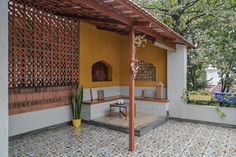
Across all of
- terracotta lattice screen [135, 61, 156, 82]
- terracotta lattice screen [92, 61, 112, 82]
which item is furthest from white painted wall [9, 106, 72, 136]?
terracotta lattice screen [135, 61, 156, 82]

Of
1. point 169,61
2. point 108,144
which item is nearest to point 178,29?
point 169,61

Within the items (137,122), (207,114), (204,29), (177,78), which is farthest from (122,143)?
(204,29)

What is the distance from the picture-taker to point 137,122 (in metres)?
6.67

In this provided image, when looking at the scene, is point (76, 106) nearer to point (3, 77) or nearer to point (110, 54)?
point (110, 54)

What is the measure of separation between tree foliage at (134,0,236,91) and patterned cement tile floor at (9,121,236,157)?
2856mm

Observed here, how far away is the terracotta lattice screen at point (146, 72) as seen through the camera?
8.66m

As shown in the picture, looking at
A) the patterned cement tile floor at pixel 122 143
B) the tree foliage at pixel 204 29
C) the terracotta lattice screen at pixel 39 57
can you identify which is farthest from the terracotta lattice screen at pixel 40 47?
the tree foliage at pixel 204 29

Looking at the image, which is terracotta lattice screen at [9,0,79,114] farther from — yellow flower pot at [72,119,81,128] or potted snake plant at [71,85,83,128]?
yellow flower pot at [72,119,81,128]

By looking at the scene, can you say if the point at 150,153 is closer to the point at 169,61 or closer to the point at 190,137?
the point at 190,137

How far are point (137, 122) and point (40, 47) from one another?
143 inches

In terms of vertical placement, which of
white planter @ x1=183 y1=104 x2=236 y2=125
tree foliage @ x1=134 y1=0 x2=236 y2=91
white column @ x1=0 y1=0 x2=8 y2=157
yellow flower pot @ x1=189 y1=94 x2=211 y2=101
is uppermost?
tree foliage @ x1=134 y1=0 x2=236 y2=91

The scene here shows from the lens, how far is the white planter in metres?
6.81

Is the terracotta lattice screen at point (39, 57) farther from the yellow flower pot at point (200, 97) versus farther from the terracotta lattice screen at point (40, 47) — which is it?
the yellow flower pot at point (200, 97)

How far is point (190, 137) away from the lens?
18.8 feet
